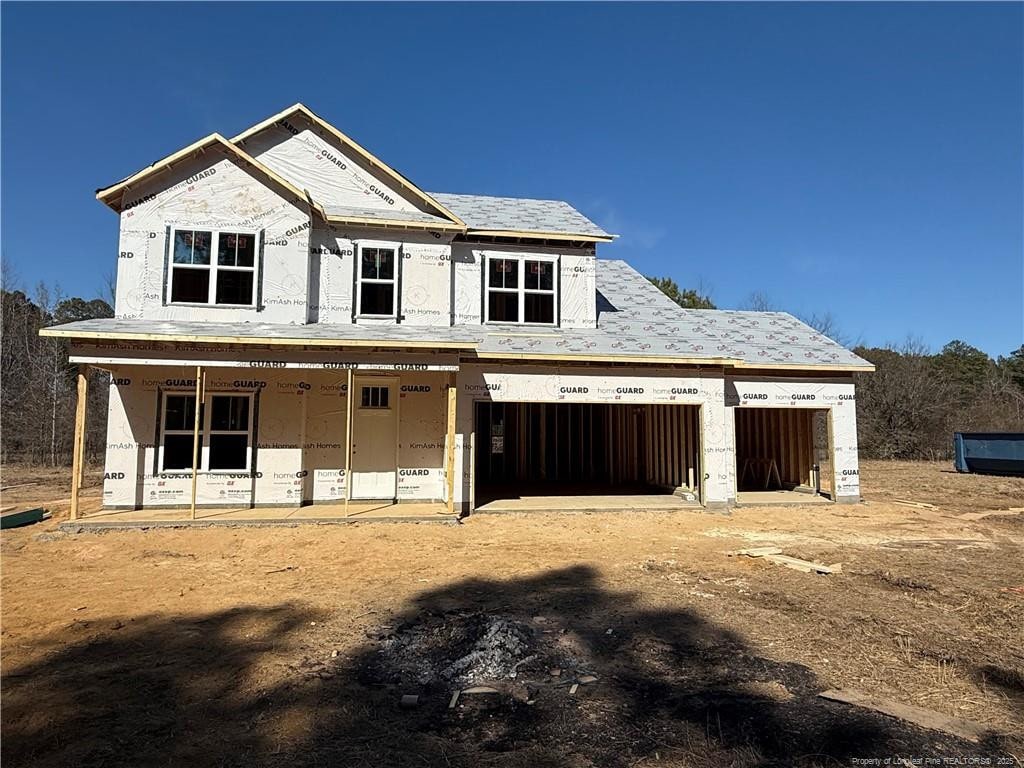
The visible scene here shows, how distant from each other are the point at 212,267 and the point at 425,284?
14.6 feet

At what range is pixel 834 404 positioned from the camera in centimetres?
1448

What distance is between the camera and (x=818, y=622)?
18.6 ft

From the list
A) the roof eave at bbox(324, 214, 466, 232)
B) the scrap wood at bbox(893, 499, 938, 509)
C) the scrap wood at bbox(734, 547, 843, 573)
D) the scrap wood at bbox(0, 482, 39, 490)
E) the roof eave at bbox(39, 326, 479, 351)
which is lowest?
the scrap wood at bbox(893, 499, 938, 509)

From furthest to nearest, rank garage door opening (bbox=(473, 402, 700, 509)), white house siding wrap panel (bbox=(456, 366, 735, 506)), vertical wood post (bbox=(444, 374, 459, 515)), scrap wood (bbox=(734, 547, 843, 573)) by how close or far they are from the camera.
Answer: garage door opening (bbox=(473, 402, 700, 509)) → white house siding wrap panel (bbox=(456, 366, 735, 506)) → vertical wood post (bbox=(444, 374, 459, 515)) → scrap wood (bbox=(734, 547, 843, 573))

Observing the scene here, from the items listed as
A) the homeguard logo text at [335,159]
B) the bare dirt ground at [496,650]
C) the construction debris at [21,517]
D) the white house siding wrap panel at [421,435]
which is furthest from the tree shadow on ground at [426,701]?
the homeguard logo text at [335,159]

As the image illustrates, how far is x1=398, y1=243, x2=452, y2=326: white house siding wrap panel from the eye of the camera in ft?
43.2

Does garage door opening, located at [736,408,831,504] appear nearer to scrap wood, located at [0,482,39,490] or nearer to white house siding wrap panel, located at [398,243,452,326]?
white house siding wrap panel, located at [398,243,452,326]

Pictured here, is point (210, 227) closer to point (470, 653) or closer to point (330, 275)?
point (330, 275)

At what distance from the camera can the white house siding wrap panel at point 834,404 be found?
557 inches

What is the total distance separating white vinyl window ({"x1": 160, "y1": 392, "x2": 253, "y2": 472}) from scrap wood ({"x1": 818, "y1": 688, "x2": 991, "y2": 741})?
11182 millimetres

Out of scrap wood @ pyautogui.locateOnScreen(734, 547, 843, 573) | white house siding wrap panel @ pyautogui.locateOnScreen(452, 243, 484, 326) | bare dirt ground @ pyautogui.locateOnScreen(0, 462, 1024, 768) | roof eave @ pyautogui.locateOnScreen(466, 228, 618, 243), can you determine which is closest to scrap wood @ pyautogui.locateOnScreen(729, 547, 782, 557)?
scrap wood @ pyautogui.locateOnScreen(734, 547, 843, 573)

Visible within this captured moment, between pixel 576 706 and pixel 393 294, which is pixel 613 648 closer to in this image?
pixel 576 706

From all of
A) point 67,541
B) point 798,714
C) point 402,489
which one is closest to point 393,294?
point 402,489

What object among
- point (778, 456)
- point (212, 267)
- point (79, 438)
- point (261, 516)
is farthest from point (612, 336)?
point (79, 438)
